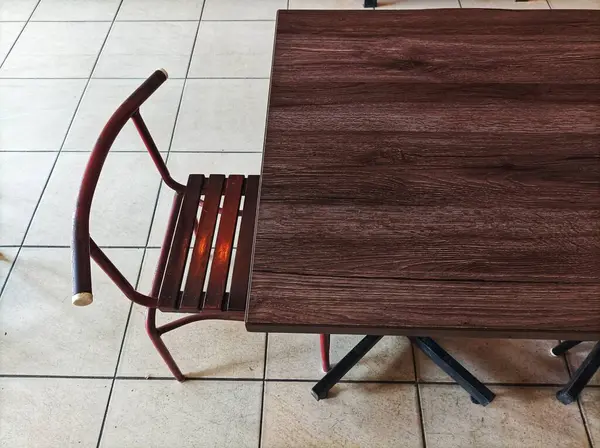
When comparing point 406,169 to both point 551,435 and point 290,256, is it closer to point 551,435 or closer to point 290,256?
point 290,256

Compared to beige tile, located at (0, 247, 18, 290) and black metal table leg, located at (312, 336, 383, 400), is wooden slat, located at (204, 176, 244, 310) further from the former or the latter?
beige tile, located at (0, 247, 18, 290)

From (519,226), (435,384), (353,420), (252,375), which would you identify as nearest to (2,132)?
(252,375)

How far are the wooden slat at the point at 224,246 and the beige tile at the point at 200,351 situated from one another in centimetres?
44

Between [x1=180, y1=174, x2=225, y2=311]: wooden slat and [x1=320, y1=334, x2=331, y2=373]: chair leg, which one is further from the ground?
[x1=180, y1=174, x2=225, y2=311]: wooden slat

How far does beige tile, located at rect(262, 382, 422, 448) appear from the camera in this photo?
54.3 inches

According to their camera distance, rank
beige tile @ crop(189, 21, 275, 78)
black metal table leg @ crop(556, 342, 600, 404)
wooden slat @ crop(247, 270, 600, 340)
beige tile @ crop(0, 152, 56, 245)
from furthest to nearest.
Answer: beige tile @ crop(189, 21, 275, 78) < beige tile @ crop(0, 152, 56, 245) < black metal table leg @ crop(556, 342, 600, 404) < wooden slat @ crop(247, 270, 600, 340)

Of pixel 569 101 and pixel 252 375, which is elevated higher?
pixel 569 101

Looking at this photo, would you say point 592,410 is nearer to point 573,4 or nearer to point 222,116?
point 222,116

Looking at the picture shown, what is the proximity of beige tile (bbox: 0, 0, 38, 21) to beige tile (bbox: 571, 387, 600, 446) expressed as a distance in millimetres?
2836

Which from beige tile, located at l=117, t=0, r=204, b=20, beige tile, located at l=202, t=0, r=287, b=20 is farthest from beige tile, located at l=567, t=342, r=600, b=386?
beige tile, located at l=117, t=0, r=204, b=20

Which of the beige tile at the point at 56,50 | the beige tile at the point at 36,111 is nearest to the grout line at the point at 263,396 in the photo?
the beige tile at the point at 36,111

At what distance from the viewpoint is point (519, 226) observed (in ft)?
2.94

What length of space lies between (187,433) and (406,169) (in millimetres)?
931

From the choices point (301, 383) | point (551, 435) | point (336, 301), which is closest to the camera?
point (336, 301)
